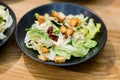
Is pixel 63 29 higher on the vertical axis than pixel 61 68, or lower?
higher

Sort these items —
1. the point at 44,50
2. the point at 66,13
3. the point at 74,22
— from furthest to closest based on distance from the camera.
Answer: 1. the point at 66,13
2. the point at 74,22
3. the point at 44,50

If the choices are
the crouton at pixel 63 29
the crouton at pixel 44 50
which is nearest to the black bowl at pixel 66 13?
the crouton at pixel 44 50

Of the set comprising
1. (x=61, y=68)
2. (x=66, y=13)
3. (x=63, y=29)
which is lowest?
(x=61, y=68)

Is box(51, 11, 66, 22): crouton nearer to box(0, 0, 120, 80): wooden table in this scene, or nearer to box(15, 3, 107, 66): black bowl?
box(15, 3, 107, 66): black bowl

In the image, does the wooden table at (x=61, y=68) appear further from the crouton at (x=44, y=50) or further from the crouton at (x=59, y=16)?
the crouton at (x=59, y=16)

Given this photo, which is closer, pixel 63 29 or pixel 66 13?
pixel 63 29

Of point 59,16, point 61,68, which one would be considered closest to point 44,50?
point 61,68

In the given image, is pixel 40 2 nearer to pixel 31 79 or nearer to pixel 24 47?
pixel 24 47

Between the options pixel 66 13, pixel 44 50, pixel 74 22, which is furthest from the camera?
pixel 66 13

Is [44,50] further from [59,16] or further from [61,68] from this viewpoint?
[59,16]

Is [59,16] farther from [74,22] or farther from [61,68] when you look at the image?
[61,68]

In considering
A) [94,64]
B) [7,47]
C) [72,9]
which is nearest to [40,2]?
[72,9]
